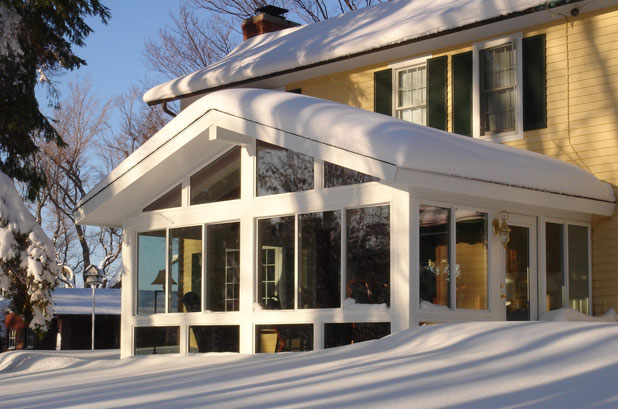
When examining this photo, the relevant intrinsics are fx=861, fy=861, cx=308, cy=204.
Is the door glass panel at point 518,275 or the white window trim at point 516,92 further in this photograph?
the white window trim at point 516,92

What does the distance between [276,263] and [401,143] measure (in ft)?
9.04

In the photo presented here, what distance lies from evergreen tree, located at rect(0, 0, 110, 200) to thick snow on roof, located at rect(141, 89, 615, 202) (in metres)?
3.85

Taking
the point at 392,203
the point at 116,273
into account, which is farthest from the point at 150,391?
the point at 116,273

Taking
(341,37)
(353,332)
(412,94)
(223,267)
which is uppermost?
(341,37)

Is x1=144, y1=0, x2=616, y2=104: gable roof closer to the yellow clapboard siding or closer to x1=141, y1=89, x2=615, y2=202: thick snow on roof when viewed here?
the yellow clapboard siding

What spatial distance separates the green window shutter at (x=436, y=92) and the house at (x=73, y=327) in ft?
38.8

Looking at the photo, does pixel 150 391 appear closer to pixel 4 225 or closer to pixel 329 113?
pixel 329 113

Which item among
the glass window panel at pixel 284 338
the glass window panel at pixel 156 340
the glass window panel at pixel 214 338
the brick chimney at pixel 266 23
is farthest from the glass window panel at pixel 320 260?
the brick chimney at pixel 266 23

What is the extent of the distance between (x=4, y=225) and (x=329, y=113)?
6.27m

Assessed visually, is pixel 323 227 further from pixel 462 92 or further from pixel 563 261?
pixel 462 92

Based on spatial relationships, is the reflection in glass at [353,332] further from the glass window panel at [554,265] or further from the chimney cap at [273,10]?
the chimney cap at [273,10]

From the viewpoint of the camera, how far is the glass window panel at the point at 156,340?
12.2 m

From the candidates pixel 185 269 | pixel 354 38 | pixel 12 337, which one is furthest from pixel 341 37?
pixel 12 337

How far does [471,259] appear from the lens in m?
10.4
